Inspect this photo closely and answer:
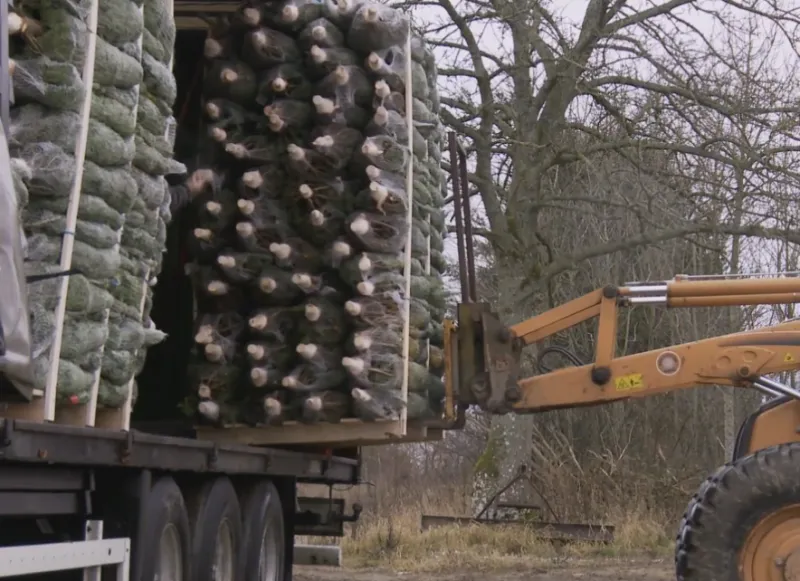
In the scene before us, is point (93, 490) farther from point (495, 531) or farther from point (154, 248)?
point (495, 531)

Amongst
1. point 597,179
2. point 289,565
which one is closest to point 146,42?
point 289,565

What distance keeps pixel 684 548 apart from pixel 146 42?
4362 millimetres

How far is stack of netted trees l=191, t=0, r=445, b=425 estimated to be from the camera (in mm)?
8234

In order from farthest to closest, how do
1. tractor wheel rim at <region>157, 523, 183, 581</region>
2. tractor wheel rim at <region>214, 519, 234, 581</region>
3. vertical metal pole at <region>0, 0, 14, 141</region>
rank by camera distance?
tractor wheel rim at <region>214, 519, 234, 581</region> < tractor wheel rim at <region>157, 523, 183, 581</region> < vertical metal pole at <region>0, 0, 14, 141</region>

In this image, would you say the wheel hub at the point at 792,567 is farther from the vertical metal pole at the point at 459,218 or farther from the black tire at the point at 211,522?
the black tire at the point at 211,522

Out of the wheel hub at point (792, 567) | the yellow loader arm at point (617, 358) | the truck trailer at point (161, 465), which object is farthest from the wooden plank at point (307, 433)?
the wheel hub at point (792, 567)

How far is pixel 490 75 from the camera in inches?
734

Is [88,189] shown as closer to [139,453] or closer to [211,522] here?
[139,453]

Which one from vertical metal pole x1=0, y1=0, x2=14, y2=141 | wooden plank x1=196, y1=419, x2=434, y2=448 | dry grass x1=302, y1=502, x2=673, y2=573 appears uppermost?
vertical metal pole x1=0, y1=0, x2=14, y2=141

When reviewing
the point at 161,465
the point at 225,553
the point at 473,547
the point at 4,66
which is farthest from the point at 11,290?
the point at 473,547

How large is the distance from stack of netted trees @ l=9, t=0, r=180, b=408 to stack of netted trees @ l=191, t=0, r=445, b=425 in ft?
5.94

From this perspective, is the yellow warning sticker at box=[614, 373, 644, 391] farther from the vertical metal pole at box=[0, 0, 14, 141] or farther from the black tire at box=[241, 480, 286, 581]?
the vertical metal pole at box=[0, 0, 14, 141]

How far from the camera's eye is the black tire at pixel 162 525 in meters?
5.89

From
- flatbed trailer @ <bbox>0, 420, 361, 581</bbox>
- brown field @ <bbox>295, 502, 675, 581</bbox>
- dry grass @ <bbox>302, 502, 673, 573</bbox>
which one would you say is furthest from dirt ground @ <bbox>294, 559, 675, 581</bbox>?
flatbed trailer @ <bbox>0, 420, 361, 581</bbox>
